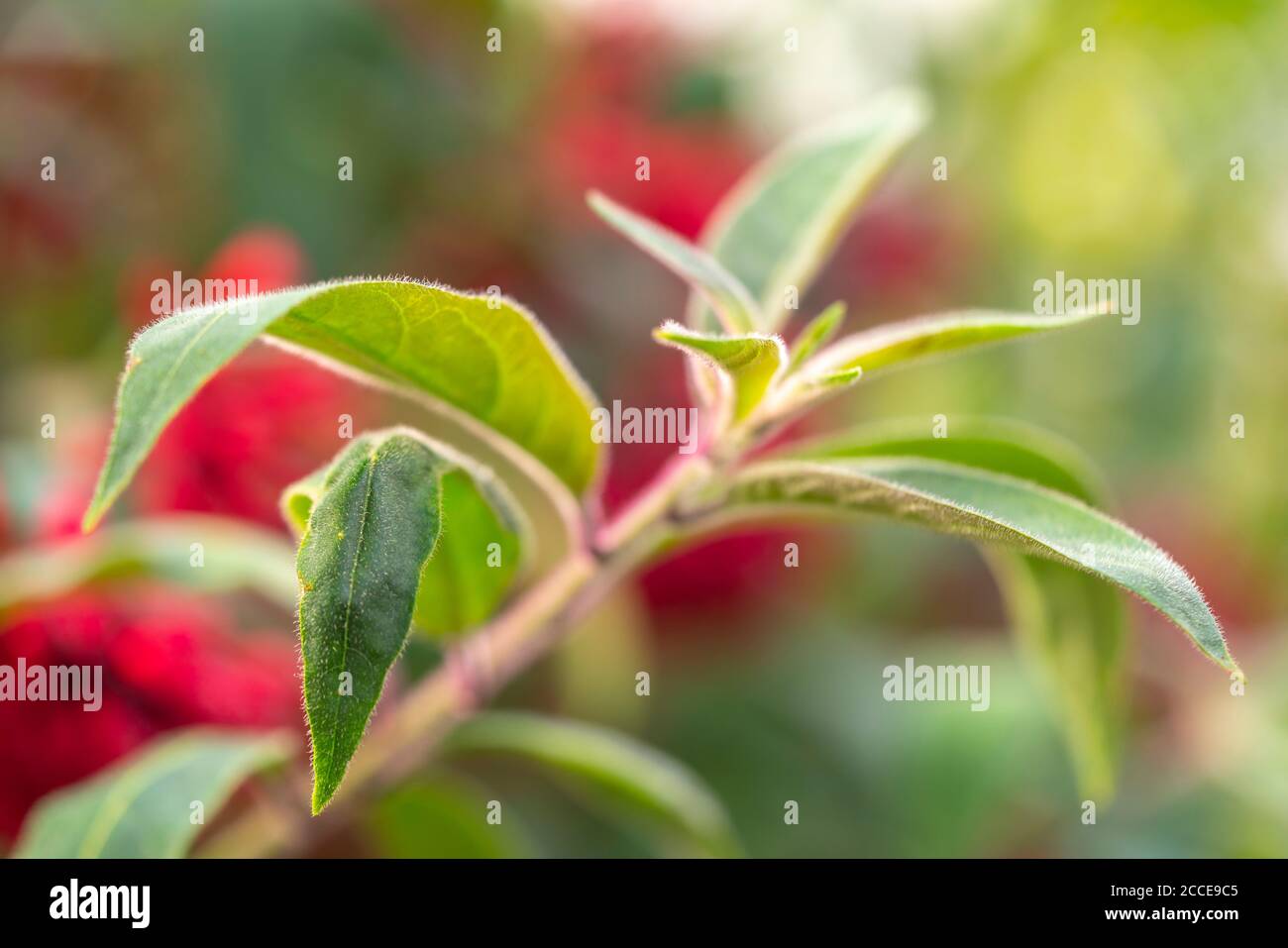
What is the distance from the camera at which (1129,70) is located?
229 cm

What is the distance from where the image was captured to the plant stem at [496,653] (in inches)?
25.3

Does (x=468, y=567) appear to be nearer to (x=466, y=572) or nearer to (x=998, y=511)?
(x=466, y=572)

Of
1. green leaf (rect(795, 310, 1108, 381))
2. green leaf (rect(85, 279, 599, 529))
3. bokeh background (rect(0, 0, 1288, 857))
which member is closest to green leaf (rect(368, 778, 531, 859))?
bokeh background (rect(0, 0, 1288, 857))

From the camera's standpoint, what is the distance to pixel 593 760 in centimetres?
82

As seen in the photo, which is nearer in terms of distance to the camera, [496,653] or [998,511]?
[998,511]

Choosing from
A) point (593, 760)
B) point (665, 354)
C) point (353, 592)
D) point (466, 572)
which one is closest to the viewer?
point (353, 592)

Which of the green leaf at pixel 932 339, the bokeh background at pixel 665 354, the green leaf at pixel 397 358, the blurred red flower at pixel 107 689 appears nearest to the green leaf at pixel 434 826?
the bokeh background at pixel 665 354

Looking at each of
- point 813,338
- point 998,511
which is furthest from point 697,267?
point 998,511

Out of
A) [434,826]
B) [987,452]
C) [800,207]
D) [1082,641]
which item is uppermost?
[800,207]

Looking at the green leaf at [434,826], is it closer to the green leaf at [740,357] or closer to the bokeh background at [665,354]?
the bokeh background at [665,354]

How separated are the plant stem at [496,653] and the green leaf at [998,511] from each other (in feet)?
0.16

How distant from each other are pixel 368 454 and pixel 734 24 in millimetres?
1577

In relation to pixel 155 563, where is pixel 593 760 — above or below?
below

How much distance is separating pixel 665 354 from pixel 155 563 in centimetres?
83
